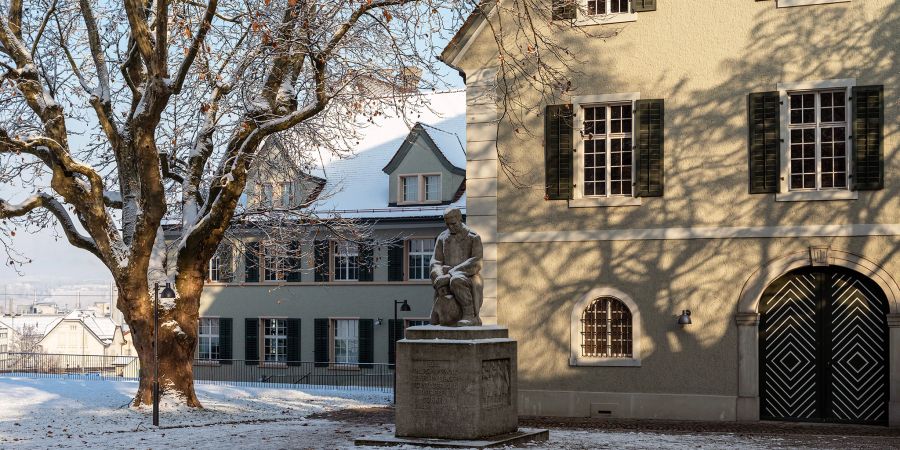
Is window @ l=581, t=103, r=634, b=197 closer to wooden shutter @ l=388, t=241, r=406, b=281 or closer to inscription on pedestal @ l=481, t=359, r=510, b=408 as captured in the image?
inscription on pedestal @ l=481, t=359, r=510, b=408

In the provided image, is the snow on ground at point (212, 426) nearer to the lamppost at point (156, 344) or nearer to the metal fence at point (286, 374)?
the lamppost at point (156, 344)

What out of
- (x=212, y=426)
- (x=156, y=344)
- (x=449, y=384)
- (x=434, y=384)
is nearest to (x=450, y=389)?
(x=449, y=384)

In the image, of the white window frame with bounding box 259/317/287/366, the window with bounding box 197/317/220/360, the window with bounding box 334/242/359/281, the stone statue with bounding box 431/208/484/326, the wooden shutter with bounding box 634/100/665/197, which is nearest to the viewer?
the stone statue with bounding box 431/208/484/326

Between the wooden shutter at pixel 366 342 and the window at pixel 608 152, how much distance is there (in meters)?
20.0

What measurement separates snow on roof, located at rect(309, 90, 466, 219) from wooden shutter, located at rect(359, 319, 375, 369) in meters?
3.60

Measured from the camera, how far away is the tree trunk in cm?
2144

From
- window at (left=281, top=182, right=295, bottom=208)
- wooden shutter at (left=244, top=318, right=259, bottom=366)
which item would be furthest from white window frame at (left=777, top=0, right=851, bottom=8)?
wooden shutter at (left=244, top=318, right=259, bottom=366)

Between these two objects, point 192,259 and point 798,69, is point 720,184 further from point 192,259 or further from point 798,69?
point 192,259

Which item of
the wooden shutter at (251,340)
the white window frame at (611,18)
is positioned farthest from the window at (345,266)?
the white window frame at (611,18)

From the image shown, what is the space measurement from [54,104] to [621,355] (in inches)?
418

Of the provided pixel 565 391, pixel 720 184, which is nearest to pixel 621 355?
pixel 565 391

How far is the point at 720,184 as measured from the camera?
2106 cm

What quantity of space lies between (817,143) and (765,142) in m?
0.84

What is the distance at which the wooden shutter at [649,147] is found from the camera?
839 inches
